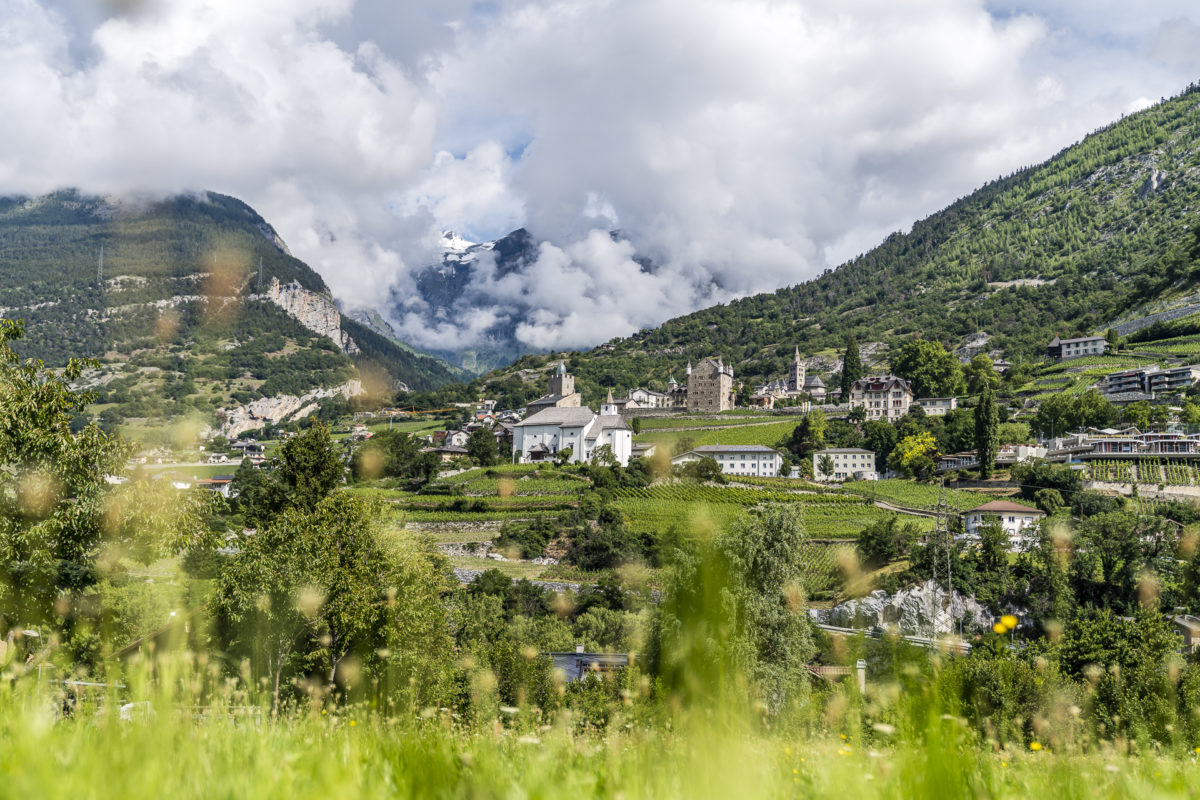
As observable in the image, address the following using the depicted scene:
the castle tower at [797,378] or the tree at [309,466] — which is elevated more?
the castle tower at [797,378]

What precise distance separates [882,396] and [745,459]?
108 ft

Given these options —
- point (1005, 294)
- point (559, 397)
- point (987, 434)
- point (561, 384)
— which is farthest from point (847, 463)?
point (1005, 294)

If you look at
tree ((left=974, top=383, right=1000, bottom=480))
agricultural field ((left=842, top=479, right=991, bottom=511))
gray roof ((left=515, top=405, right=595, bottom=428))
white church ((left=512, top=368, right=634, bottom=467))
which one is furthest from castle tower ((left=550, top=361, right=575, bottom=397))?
tree ((left=974, top=383, right=1000, bottom=480))

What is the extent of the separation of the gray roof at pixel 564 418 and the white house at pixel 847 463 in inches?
999

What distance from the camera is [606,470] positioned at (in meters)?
64.7

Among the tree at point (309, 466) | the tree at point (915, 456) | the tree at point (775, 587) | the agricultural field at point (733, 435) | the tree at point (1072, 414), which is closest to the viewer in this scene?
the tree at point (775, 587)

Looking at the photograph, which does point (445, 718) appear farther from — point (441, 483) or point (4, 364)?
point (441, 483)

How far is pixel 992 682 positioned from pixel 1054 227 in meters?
211

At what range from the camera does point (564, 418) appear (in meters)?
84.4

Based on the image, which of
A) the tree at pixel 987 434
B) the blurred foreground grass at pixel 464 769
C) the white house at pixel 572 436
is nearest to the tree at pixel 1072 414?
the tree at pixel 987 434

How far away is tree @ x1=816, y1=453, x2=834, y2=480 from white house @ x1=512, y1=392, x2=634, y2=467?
64.7 feet

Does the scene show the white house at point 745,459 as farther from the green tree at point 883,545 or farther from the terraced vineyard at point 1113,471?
the green tree at point 883,545

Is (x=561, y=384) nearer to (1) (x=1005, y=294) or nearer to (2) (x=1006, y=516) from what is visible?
(2) (x=1006, y=516)

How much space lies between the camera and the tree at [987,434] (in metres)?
63.9
